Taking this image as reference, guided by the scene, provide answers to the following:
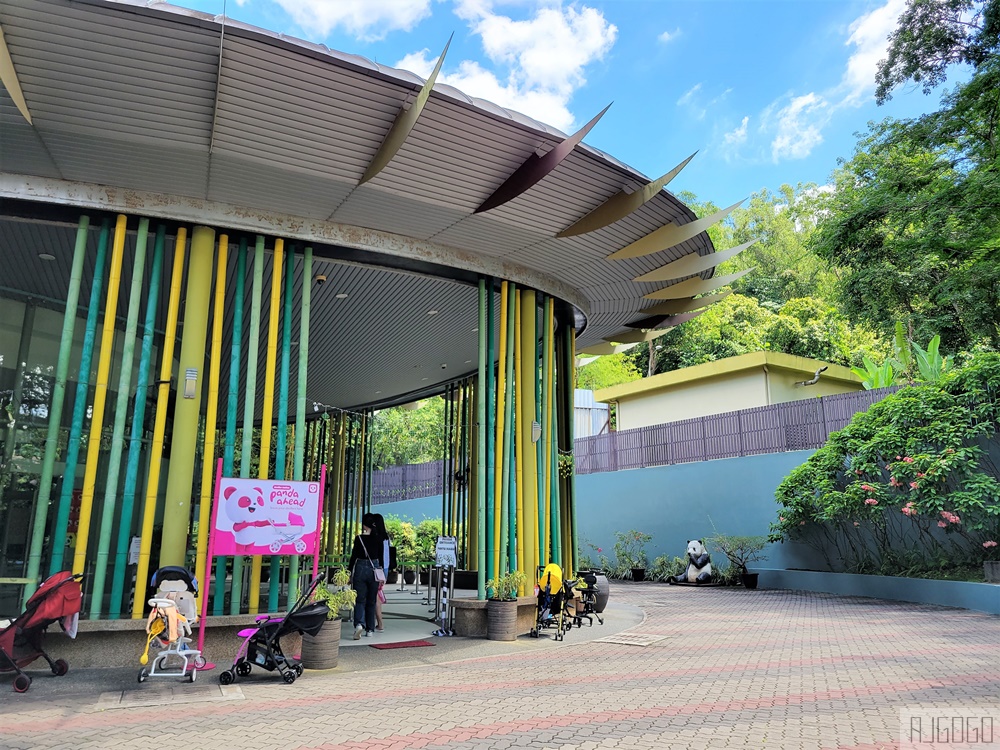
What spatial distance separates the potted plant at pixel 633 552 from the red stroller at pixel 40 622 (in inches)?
595

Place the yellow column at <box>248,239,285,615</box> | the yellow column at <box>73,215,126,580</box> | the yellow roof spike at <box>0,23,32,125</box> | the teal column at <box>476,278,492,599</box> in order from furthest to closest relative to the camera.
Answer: the teal column at <box>476,278,492,599</box> → the yellow column at <box>248,239,285,615</box> → the yellow column at <box>73,215,126,580</box> → the yellow roof spike at <box>0,23,32,125</box>

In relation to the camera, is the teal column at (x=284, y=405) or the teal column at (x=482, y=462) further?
the teal column at (x=482, y=462)

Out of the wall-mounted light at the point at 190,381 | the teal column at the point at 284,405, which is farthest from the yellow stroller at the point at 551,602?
the wall-mounted light at the point at 190,381

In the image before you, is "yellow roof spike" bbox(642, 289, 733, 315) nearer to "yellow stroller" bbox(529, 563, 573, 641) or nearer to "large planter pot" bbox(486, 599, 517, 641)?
"yellow stroller" bbox(529, 563, 573, 641)

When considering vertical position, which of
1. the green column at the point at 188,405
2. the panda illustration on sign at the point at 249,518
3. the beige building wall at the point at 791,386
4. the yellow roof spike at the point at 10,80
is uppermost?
the beige building wall at the point at 791,386

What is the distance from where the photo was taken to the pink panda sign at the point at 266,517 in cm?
711

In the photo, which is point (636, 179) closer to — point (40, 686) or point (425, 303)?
point (425, 303)

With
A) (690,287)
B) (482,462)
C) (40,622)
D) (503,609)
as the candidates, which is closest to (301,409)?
(482,462)

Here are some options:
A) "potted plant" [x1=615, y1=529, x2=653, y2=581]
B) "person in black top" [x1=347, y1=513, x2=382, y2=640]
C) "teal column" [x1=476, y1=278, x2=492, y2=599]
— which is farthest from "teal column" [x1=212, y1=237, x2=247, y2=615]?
"potted plant" [x1=615, y1=529, x2=653, y2=581]

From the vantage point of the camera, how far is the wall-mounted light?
8109mm

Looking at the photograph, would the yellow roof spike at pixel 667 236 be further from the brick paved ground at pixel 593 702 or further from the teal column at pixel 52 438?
the teal column at pixel 52 438

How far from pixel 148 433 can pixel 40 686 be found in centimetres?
295

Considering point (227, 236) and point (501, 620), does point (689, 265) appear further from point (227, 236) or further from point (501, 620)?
point (227, 236)

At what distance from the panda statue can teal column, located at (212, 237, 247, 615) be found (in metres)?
12.3
